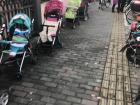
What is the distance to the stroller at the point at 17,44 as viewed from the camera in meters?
5.25

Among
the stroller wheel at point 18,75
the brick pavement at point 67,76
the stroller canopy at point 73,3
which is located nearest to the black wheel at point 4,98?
the brick pavement at point 67,76

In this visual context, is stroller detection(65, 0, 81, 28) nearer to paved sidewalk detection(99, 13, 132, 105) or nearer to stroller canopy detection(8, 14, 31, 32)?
paved sidewalk detection(99, 13, 132, 105)

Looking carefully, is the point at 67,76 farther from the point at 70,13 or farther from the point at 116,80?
the point at 70,13

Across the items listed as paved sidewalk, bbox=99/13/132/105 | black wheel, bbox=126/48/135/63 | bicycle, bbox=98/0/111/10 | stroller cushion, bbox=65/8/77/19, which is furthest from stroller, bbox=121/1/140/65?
bicycle, bbox=98/0/111/10

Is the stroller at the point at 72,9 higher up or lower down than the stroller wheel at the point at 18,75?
higher up

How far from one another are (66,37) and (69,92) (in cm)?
409

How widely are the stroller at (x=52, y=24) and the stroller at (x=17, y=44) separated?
1132 millimetres

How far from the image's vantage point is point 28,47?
226 inches

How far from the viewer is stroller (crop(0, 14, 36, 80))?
17.2ft

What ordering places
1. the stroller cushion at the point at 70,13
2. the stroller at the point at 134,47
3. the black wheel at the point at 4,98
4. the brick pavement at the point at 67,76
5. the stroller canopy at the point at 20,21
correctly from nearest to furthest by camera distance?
the black wheel at the point at 4,98 → the brick pavement at the point at 67,76 → the stroller canopy at the point at 20,21 → the stroller at the point at 134,47 → the stroller cushion at the point at 70,13

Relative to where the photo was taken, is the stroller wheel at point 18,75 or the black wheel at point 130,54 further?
the black wheel at point 130,54

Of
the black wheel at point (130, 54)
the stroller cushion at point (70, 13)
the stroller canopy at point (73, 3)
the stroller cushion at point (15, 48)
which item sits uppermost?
the stroller canopy at point (73, 3)

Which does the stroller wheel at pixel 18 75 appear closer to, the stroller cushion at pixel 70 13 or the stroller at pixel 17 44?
the stroller at pixel 17 44

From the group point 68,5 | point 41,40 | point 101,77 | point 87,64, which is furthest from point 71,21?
point 101,77
